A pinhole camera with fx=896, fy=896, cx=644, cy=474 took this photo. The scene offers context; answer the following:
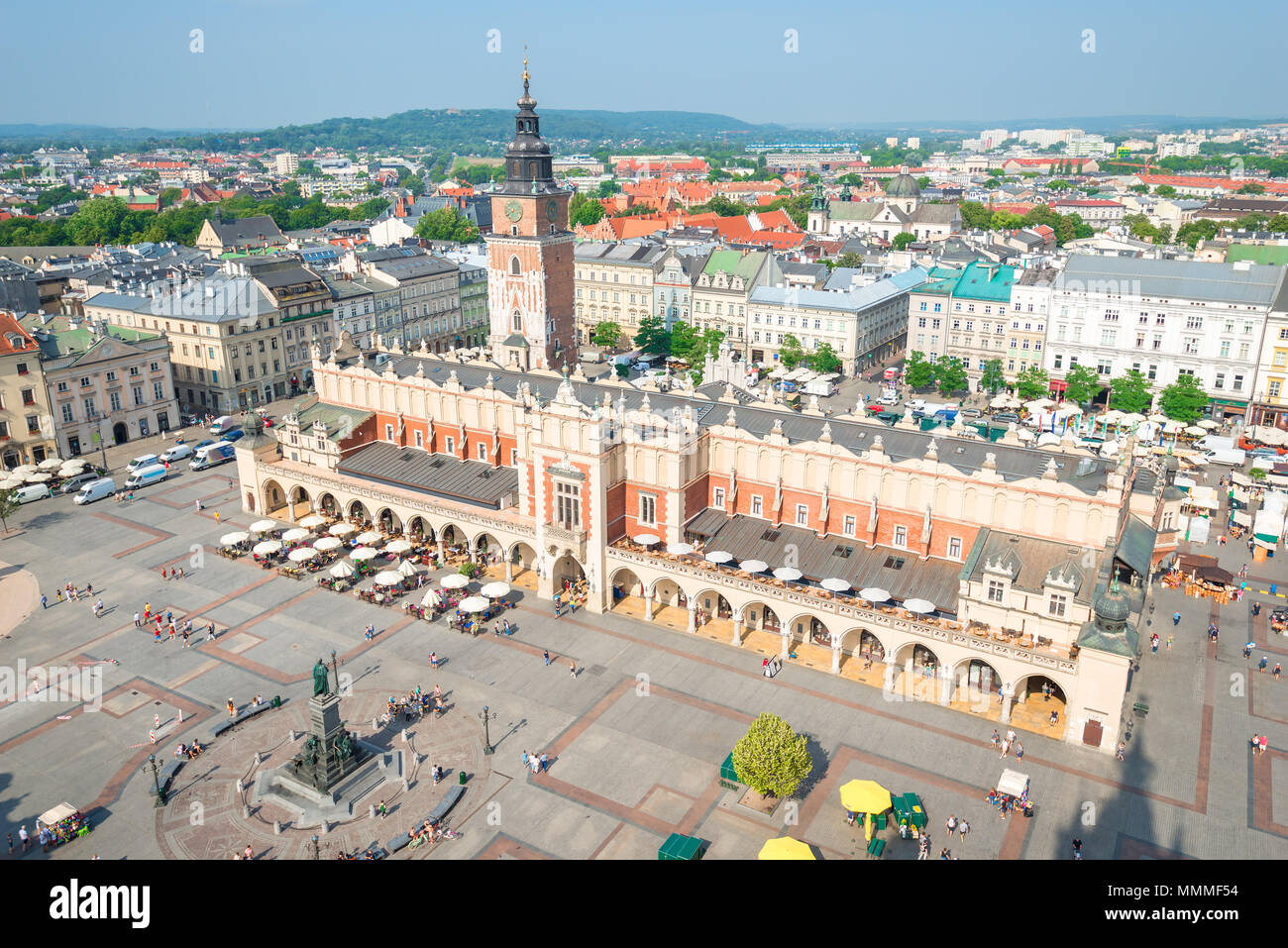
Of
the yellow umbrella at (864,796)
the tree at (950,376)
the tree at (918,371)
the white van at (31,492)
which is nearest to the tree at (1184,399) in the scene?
the tree at (950,376)

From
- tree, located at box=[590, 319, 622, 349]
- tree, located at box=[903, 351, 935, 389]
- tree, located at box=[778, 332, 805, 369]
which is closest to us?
tree, located at box=[903, 351, 935, 389]

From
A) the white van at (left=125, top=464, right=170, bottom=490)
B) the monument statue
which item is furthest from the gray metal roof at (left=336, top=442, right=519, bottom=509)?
the monument statue

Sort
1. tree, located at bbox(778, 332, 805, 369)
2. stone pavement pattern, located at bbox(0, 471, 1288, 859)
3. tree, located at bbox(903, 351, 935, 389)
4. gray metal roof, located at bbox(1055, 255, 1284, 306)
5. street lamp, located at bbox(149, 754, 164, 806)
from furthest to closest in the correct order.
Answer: tree, located at bbox(778, 332, 805, 369)
tree, located at bbox(903, 351, 935, 389)
gray metal roof, located at bbox(1055, 255, 1284, 306)
street lamp, located at bbox(149, 754, 164, 806)
stone pavement pattern, located at bbox(0, 471, 1288, 859)

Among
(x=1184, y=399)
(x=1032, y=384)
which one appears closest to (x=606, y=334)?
(x=1032, y=384)

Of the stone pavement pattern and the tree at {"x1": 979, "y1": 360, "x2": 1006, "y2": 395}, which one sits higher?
the tree at {"x1": 979, "y1": 360, "x2": 1006, "y2": 395}

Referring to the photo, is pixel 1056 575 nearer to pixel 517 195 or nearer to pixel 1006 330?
pixel 517 195

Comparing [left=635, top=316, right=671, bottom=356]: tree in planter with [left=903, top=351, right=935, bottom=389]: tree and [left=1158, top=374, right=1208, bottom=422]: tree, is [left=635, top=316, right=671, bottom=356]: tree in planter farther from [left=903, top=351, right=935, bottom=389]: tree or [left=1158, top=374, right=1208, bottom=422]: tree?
[left=1158, top=374, right=1208, bottom=422]: tree

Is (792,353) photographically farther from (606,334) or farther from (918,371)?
(606,334)
